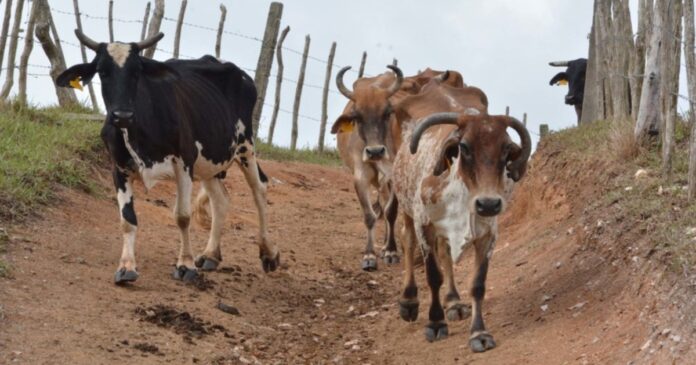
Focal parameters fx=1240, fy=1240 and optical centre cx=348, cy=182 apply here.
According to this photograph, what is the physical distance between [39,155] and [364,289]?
11.7ft

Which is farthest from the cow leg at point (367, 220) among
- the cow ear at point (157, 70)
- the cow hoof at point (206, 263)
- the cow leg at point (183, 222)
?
the cow ear at point (157, 70)

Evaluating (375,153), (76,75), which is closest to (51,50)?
(375,153)

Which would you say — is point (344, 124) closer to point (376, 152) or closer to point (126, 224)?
point (376, 152)

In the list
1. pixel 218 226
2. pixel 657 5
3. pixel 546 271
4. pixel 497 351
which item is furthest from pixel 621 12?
pixel 497 351

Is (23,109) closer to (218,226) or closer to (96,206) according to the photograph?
(96,206)

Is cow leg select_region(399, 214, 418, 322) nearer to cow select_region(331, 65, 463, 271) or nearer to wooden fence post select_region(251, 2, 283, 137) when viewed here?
cow select_region(331, 65, 463, 271)

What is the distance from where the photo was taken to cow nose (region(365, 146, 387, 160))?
12312mm

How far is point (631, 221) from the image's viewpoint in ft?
28.8

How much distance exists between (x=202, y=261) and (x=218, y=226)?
43 centimetres

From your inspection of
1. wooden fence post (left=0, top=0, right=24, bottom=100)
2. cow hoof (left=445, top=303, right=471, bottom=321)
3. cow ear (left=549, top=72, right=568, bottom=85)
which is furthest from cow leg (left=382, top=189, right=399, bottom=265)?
cow ear (left=549, top=72, right=568, bottom=85)

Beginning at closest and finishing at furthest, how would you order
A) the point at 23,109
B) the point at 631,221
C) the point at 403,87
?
the point at 631,221, the point at 403,87, the point at 23,109

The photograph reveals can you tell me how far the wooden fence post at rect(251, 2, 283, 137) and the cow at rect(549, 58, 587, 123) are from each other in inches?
175

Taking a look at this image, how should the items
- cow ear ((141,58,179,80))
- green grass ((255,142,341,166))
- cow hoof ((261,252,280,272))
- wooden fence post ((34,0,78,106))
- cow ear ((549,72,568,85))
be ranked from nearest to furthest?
cow ear ((141,58,179,80)) < cow hoof ((261,252,280,272)) < wooden fence post ((34,0,78,106)) < cow ear ((549,72,568,85)) < green grass ((255,142,341,166))

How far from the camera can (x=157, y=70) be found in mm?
10172
